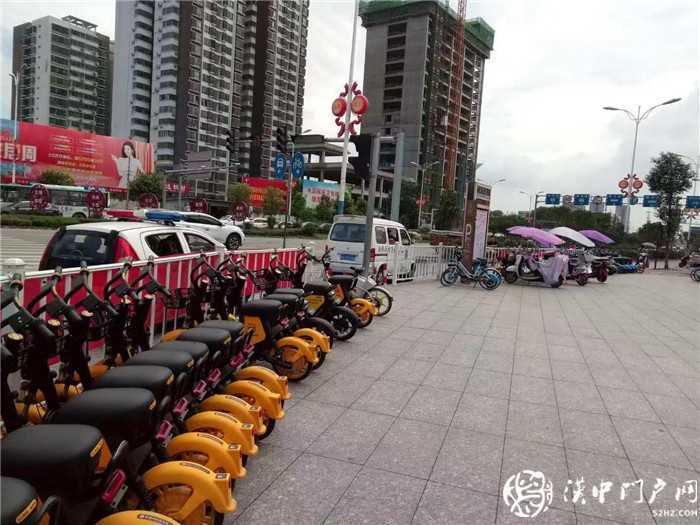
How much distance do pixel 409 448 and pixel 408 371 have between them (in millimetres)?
1868

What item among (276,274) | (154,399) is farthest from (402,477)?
(276,274)

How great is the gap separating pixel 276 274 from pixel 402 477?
3.89 metres

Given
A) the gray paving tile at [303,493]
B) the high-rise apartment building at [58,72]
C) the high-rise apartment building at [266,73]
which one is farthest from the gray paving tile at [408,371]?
the high-rise apartment building at [58,72]

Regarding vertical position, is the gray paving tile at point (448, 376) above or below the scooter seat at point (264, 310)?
below

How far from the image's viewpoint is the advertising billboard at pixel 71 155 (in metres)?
45.0

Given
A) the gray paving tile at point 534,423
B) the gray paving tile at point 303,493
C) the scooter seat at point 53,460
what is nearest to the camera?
the scooter seat at point 53,460

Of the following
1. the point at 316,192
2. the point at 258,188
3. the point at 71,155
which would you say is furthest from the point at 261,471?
the point at 316,192

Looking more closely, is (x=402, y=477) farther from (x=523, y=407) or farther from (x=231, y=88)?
(x=231, y=88)

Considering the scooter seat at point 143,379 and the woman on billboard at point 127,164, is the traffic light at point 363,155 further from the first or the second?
the woman on billboard at point 127,164

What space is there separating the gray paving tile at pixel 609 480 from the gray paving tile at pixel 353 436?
135cm

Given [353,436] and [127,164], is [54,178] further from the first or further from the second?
[353,436]

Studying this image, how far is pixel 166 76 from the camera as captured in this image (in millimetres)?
74062

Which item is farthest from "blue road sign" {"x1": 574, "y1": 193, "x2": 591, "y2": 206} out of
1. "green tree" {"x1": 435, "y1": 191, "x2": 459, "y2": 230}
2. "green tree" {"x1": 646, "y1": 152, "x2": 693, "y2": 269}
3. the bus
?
the bus

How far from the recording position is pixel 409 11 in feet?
308
